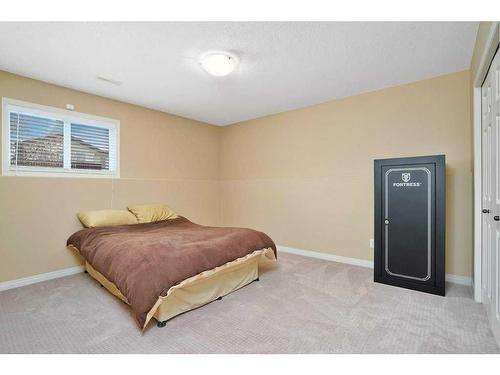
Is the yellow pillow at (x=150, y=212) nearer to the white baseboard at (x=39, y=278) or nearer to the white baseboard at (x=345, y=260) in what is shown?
the white baseboard at (x=39, y=278)

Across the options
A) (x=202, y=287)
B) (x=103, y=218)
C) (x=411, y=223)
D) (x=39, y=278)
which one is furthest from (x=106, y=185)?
(x=411, y=223)

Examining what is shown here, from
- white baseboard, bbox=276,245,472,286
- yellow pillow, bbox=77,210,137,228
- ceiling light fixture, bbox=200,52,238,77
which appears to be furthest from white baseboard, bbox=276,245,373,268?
ceiling light fixture, bbox=200,52,238,77

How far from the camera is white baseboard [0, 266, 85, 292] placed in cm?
297

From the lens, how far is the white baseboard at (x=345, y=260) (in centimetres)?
301

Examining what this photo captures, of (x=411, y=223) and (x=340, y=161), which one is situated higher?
(x=340, y=161)

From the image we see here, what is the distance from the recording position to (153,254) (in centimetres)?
234

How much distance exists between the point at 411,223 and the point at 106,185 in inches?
158

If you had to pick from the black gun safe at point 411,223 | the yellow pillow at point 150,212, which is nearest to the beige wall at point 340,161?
the black gun safe at point 411,223

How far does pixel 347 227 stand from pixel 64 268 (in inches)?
154

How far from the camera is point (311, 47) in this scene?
2.48 m

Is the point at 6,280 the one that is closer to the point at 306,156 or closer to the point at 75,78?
the point at 75,78

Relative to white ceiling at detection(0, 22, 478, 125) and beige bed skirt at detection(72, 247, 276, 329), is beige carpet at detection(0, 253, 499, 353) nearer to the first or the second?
beige bed skirt at detection(72, 247, 276, 329)

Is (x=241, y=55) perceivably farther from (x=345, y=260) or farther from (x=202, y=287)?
(x=345, y=260)

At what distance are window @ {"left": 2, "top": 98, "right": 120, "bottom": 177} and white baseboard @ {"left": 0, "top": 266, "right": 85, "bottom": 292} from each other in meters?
1.25
